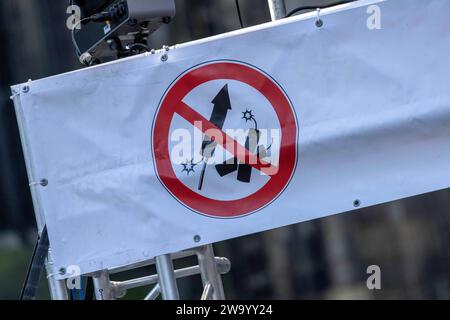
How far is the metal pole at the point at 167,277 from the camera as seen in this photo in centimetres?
312

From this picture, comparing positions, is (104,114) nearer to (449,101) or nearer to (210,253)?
(210,253)

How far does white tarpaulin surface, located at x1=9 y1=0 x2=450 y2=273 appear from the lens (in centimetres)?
288

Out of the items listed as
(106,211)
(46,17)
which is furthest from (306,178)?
(46,17)

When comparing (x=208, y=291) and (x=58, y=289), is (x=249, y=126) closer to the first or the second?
(x=208, y=291)

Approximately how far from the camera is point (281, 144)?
295 cm

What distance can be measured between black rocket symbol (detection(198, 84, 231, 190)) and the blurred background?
9.36 feet

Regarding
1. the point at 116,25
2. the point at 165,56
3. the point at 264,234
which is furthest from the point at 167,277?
the point at 264,234

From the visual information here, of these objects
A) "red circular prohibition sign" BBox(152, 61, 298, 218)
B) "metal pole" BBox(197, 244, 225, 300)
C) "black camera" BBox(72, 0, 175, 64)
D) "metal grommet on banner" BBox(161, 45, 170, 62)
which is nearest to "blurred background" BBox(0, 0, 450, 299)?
"metal pole" BBox(197, 244, 225, 300)

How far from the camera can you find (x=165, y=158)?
9.89ft

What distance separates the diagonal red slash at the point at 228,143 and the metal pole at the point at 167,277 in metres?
0.46

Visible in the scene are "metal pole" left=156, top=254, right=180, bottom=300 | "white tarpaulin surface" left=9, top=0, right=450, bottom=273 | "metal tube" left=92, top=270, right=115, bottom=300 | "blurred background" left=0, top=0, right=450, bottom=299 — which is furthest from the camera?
"blurred background" left=0, top=0, right=450, bottom=299

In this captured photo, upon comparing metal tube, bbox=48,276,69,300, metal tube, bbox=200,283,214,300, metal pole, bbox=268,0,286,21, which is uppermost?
metal pole, bbox=268,0,286,21

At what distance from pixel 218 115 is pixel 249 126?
11 centimetres

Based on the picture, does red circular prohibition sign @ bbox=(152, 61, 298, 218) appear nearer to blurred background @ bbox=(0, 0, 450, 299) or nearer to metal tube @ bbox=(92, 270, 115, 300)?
metal tube @ bbox=(92, 270, 115, 300)
